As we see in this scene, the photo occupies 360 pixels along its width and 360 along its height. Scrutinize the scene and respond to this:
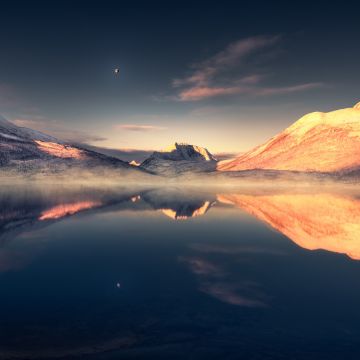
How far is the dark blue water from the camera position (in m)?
9.37

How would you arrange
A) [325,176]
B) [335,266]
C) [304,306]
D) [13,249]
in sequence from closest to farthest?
[304,306] → [335,266] → [13,249] → [325,176]

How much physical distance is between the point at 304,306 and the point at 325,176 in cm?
15137

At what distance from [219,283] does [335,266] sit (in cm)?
610

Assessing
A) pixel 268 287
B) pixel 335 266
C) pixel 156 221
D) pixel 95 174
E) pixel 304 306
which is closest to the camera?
pixel 304 306

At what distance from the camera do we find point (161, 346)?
9.32 m

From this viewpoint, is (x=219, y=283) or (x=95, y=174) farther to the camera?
(x=95, y=174)

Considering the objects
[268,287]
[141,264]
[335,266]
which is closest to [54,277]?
[141,264]

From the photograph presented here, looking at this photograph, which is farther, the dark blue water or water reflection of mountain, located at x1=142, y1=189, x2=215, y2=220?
water reflection of mountain, located at x1=142, y1=189, x2=215, y2=220

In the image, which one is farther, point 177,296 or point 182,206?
point 182,206

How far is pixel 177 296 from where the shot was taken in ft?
42.3

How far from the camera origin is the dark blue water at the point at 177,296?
9.37 metres

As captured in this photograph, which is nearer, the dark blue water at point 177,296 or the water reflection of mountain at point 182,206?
the dark blue water at point 177,296

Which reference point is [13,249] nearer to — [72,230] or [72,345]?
[72,230]

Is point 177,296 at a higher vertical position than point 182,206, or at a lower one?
higher
